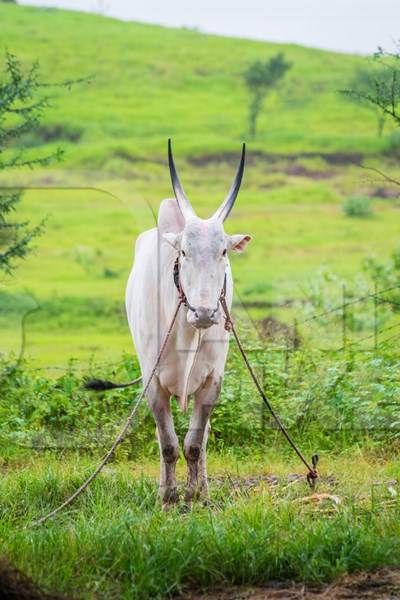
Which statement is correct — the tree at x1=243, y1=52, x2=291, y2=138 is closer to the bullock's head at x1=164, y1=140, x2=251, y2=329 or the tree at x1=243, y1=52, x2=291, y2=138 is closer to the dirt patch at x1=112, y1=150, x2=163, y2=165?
the dirt patch at x1=112, y1=150, x2=163, y2=165

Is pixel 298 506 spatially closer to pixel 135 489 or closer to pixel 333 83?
pixel 135 489

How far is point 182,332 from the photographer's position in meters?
6.38

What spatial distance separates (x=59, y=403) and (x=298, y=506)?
3032 mm

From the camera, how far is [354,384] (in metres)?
8.23

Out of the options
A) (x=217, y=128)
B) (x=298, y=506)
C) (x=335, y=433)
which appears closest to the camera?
(x=298, y=506)

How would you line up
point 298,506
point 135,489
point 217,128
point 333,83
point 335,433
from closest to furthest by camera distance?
point 298,506
point 135,489
point 335,433
point 217,128
point 333,83

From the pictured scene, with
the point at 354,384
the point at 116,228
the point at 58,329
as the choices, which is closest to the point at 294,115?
the point at 116,228

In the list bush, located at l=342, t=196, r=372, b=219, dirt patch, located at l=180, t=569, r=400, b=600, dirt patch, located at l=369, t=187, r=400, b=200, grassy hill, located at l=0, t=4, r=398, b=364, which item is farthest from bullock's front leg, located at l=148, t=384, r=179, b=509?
dirt patch, located at l=369, t=187, r=400, b=200

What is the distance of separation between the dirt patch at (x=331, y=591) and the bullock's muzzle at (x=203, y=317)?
1.50 meters

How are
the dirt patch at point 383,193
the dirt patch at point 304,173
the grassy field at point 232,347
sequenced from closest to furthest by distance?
the grassy field at point 232,347
the dirt patch at point 383,193
the dirt patch at point 304,173

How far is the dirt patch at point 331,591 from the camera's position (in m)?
4.59

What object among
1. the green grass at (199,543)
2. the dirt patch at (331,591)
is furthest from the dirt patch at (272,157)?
the dirt patch at (331,591)

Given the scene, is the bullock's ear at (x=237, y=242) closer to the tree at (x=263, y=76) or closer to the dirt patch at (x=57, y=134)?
the dirt patch at (x=57, y=134)

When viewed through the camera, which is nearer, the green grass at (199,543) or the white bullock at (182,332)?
the green grass at (199,543)
